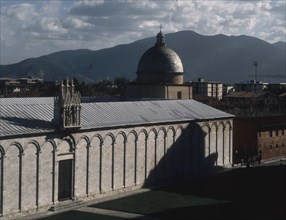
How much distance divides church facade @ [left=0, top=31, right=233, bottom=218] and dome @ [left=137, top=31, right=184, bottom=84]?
8170 mm

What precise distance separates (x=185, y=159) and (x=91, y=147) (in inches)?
524

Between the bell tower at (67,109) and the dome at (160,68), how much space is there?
24.4 metres

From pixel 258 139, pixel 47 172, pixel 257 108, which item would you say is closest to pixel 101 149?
pixel 47 172

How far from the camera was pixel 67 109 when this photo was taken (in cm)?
3762

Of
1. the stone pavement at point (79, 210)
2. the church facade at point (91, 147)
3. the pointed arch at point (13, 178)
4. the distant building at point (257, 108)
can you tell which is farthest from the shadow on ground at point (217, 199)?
the distant building at point (257, 108)

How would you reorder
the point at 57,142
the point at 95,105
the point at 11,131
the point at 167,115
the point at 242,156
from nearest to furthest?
the point at 11,131 → the point at 57,142 → the point at 95,105 → the point at 167,115 → the point at 242,156

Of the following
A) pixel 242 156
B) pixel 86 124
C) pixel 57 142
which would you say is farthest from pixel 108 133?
pixel 242 156

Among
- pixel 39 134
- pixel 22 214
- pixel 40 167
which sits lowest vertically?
pixel 22 214

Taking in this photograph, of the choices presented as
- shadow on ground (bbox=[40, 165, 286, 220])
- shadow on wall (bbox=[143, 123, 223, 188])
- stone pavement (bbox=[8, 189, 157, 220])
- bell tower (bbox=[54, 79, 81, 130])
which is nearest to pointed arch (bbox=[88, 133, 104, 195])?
stone pavement (bbox=[8, 189, 157, 220])

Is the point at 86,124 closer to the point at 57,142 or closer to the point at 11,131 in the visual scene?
the point at 57,142

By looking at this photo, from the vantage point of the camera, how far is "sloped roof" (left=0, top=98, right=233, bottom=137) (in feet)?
117

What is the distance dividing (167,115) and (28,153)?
17.3 meters

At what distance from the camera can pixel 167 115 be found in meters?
49.2

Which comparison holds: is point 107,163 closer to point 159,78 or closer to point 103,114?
point 103,114
